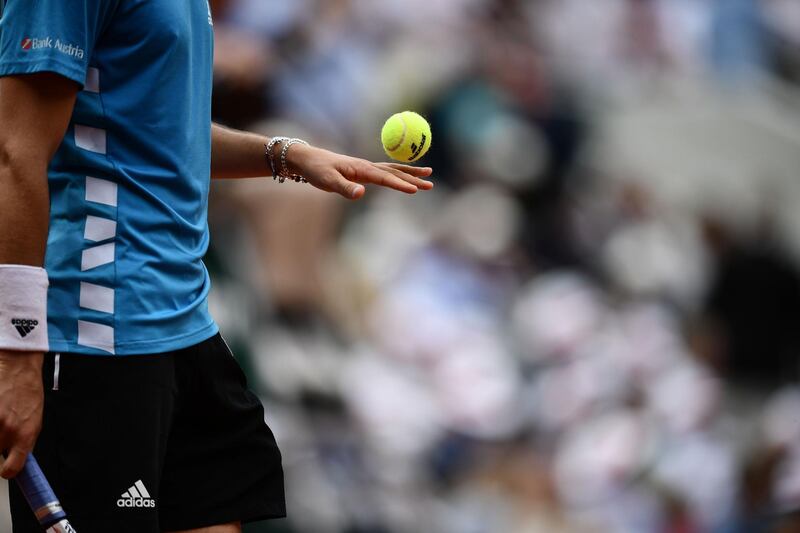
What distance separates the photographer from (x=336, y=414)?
699 centimetres

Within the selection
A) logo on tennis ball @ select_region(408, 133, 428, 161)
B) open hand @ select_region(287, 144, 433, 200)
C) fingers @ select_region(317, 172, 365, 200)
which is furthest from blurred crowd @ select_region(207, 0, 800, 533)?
fingers @ select_region(317, 172, 365, 200)

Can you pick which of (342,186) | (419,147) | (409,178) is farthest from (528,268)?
(342,186)

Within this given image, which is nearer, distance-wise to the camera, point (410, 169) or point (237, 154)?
point (410, 169)

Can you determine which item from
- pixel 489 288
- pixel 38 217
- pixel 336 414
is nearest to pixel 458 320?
pixel 489 288

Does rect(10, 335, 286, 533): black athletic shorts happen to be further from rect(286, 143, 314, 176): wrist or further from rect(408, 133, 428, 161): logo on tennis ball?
rect(408, 133, 428, 161): logo on tennis ball

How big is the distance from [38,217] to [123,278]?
0.79ft

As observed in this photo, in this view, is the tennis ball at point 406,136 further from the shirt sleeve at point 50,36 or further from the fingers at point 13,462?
the fingers at point 13,462

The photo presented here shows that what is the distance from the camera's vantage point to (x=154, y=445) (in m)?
2.43

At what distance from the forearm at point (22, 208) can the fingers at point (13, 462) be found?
33 cm

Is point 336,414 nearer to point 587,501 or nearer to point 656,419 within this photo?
point 587,501

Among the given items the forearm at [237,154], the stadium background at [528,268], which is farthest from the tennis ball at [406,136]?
the stadium background at [528,268]

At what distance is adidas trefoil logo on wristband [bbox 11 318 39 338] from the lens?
2234 millimetres

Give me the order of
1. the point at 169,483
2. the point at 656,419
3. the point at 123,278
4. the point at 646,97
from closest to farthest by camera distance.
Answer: the point at 123,278, the point at 169,483, the point at 656,419, the point at 646,97

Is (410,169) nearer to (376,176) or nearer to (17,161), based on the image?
(376,176)
